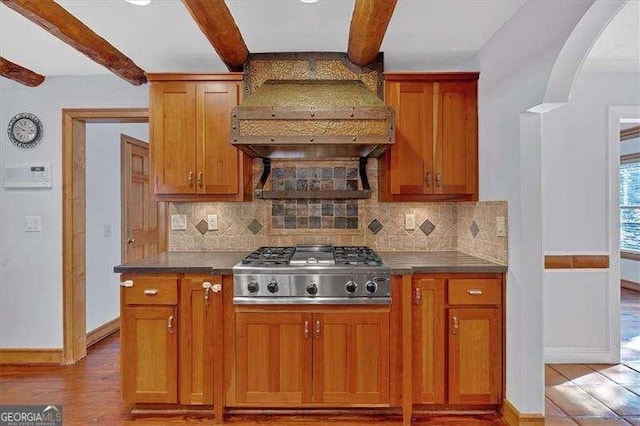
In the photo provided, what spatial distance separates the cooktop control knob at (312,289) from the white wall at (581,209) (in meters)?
2.07

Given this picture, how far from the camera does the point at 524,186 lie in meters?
2.25

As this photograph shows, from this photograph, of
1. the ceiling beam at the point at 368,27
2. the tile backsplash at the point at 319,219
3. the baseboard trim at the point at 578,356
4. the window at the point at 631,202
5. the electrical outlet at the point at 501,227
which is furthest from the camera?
the window at the point at 631,202

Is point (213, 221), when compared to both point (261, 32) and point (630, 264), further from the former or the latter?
point (630, 264)

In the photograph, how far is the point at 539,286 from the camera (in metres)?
2.27

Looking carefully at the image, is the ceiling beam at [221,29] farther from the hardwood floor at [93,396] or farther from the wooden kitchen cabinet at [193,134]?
Result: the hardwood floor at [93,396]

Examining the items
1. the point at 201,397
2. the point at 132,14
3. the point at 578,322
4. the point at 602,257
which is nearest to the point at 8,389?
the point at 201,397

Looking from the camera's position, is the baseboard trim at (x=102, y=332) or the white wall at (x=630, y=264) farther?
the white wall at (x=630, y=264)

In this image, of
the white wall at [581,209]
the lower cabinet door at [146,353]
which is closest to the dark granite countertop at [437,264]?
the white wall at [581,209]

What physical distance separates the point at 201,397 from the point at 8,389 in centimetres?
159

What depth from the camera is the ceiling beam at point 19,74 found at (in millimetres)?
2952

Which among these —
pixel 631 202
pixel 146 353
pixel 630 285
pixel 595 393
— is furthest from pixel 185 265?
pixel 631 202

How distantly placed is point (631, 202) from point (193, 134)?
659 centimetres

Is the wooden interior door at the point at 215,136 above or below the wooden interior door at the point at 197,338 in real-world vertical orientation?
above

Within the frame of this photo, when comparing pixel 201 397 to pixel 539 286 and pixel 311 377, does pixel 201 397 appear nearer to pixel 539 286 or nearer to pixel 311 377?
pixel 311 377
